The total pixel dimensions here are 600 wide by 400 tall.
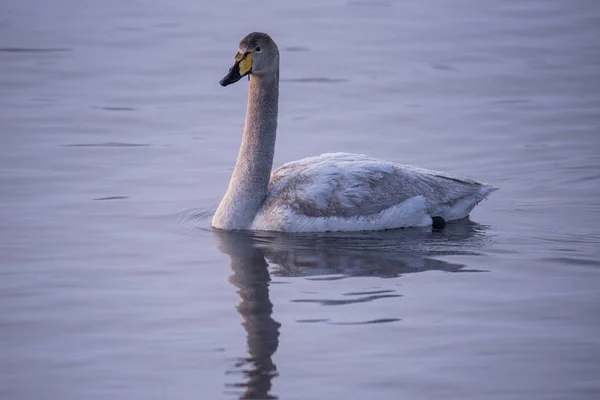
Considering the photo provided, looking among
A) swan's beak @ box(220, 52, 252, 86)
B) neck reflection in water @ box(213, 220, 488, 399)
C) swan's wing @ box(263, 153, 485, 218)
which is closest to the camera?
neck reflection in water @ box(213, 220, 488, 399)

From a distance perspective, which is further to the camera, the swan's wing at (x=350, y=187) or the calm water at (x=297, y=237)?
the swan's wing at (x=350, y=187)

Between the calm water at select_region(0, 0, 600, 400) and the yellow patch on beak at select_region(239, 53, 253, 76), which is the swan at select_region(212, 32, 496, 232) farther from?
the calm water at select_region(0, 0, 600, 400)

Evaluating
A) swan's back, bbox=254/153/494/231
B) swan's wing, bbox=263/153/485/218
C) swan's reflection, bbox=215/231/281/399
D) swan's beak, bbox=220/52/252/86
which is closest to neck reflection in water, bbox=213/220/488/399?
swan's reflection, bbox=215/231/281/399

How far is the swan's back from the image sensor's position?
12.7 m

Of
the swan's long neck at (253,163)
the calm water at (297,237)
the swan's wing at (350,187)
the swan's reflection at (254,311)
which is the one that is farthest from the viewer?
the swan's long neck at (253,163)

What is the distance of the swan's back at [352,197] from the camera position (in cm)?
1271

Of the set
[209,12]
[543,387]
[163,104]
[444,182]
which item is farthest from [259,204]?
[209,12]

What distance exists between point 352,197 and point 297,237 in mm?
690

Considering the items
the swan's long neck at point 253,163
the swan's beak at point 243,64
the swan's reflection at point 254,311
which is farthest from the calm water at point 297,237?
the swan's beak at point 243,64

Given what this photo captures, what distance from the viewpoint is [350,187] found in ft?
42.0

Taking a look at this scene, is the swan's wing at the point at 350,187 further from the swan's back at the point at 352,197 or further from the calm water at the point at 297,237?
the calm water at the point at 297,237

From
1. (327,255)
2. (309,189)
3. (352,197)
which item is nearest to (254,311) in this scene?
(327,255)

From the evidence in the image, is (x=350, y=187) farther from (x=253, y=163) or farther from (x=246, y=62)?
(x=246, y=62)

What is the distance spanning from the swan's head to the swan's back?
3.54 feet
